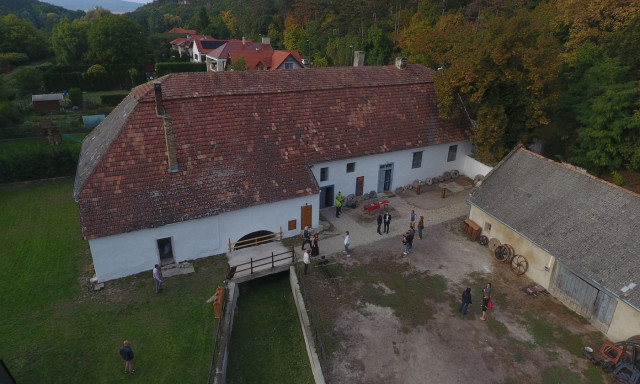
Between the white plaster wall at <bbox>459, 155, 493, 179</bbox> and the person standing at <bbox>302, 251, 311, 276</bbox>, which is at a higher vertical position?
the white plaster wall at <bbox>459, 155, 493, 179</bbox>

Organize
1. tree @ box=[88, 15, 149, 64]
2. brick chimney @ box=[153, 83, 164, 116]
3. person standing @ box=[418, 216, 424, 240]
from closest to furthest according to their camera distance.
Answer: brick chimney @ box=[153, 83, 164, 116], person standing @ box=[418, 216, 424, 240], tree @ box=[88, 15, 149, 64]

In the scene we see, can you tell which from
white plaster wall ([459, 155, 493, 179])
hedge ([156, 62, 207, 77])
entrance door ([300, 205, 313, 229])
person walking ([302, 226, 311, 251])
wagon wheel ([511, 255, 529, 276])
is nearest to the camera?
wagon wheel ([511, 255, 529, 276])

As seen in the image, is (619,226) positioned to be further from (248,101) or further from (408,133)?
(248,101)

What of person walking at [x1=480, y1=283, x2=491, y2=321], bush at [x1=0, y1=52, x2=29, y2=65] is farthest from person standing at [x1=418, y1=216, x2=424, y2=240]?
bush at [x1=0, y1=52, x2=29, y2=65]

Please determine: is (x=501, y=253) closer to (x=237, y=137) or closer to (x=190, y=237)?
(x=237, y=137)

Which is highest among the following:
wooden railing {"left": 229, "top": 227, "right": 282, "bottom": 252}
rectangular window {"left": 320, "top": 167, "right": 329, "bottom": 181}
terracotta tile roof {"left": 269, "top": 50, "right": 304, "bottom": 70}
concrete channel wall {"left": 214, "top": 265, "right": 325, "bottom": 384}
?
terracotta tile roof {"left": 269, "top": 50, "right": 304, "bottom": 70}

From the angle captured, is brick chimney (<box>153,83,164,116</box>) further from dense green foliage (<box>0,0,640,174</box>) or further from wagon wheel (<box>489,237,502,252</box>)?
wagon wheel (<box>489,237,502,252</box>)

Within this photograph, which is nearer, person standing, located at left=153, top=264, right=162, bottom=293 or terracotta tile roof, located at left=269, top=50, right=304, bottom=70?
person standing, located at left=153, top=264, right=162, bottom=293
